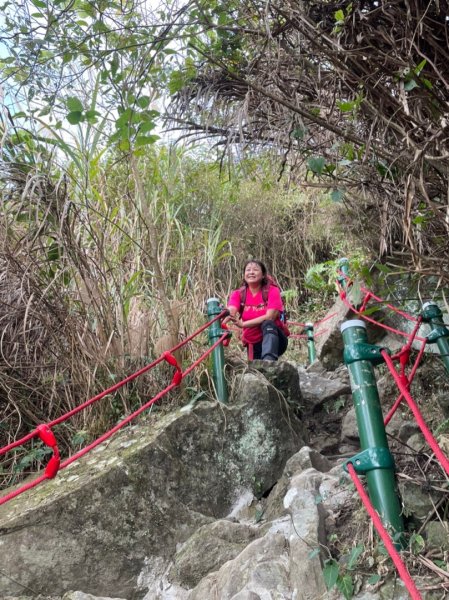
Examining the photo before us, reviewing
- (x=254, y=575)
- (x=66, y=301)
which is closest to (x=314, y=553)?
(x=254, y=575)

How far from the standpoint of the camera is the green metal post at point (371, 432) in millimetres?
1615

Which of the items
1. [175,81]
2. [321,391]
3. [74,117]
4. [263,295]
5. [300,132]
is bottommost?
[321,391]

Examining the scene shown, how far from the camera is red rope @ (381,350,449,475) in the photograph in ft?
4.41

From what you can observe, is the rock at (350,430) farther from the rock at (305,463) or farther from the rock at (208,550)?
the rock at (208,550)

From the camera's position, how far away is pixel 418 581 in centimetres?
150

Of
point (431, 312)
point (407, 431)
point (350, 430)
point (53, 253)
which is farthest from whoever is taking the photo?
point (350, 430)

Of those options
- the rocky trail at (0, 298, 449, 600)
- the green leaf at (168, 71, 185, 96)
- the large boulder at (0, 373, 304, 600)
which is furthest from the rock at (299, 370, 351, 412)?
the green leaf at (168, 71, 185, 96)

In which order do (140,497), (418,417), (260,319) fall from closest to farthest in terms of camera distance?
(418,417)
(140,497)
(260,319)

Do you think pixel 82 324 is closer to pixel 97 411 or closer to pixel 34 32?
pixel 97 411

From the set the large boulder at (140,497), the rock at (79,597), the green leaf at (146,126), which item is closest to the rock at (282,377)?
the large boulder at (140,497)

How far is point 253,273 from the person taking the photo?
14.5 feet

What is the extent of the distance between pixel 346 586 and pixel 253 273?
3058 mm

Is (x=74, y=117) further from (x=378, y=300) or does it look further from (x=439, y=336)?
(x=439, y=336)

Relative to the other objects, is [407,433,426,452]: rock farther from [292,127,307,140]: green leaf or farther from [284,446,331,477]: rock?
[292,127,307,140]: green leaf
